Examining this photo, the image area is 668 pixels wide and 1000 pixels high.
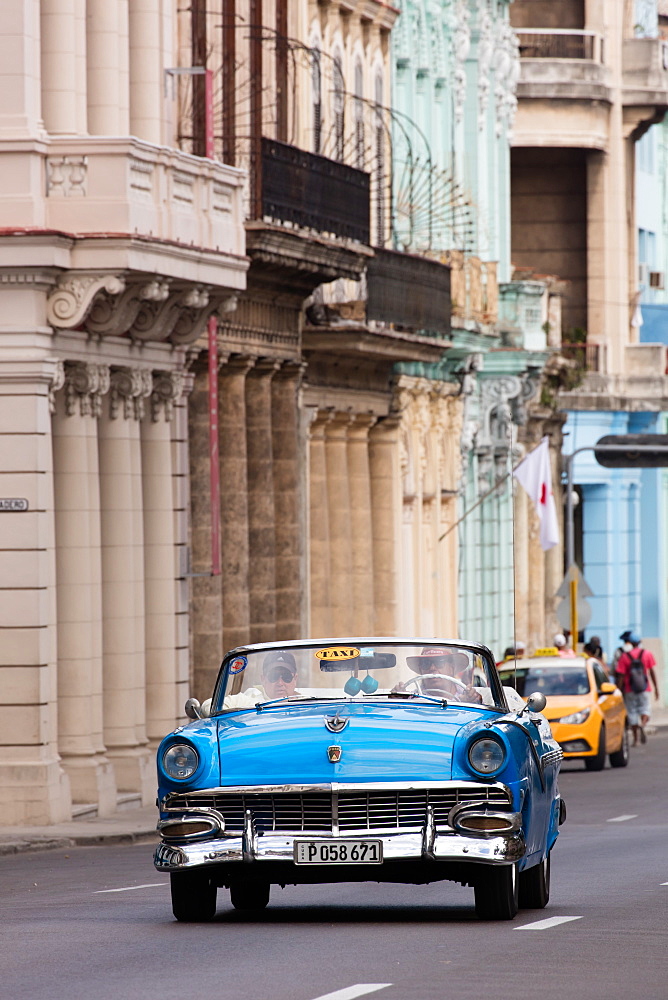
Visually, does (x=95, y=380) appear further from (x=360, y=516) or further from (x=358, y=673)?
(x=360, y=516)

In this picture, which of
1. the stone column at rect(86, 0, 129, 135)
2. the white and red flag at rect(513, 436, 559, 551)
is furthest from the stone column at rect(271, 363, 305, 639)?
the stone column at rect(86, 0, 129, 135)

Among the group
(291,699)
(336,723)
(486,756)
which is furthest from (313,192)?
(486,756)

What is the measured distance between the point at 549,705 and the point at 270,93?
8417 millimetres

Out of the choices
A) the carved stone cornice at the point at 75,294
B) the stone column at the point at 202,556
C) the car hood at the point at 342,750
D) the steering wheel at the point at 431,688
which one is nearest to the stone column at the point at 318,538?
the stone column at the point at 202,556

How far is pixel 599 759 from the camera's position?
127 feet

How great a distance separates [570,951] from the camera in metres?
13.9

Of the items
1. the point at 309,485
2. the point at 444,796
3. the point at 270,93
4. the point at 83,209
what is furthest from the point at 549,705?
the point at 444,796

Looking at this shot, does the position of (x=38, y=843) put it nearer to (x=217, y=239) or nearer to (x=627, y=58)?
(x=217, y=239)

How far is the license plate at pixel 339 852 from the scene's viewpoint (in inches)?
576


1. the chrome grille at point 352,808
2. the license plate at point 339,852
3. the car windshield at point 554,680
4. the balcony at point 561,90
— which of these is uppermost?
the balcony at point 561,90

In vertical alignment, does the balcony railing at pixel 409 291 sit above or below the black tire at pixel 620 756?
above

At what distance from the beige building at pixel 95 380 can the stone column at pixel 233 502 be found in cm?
303

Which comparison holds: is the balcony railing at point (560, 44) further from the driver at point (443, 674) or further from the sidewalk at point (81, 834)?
the driver at point (443, 674)

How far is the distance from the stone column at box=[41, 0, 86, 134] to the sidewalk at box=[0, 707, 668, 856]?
6295 millimetres
